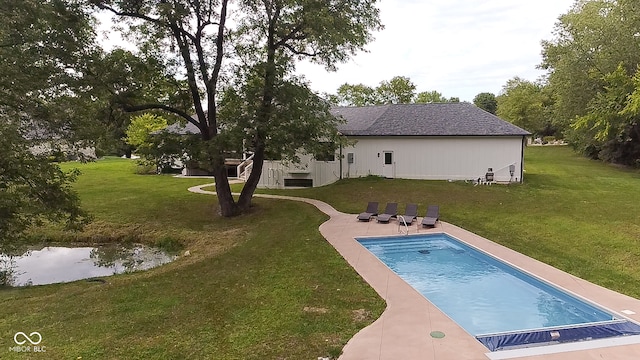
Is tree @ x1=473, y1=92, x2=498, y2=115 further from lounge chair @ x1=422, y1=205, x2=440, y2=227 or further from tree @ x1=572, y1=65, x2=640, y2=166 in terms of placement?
lounge chair @ x1=422, y1=205, x2=440, y2=227

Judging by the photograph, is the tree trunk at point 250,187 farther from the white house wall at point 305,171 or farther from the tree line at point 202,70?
the white house wall at point 305,171

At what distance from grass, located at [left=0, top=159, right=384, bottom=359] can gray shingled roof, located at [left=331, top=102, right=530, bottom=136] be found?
12.5 meters

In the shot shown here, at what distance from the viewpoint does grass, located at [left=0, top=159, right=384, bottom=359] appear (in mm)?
6957

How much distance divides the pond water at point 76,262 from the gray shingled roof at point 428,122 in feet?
50.7

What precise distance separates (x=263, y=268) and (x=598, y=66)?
113ft

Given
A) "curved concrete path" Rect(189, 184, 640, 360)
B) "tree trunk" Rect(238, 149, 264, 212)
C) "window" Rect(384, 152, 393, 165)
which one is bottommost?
"curved concrete path" Rect(189, 184, 640, 360)

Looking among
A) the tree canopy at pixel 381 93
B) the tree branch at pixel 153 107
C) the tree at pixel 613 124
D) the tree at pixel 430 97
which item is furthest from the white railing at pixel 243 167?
the tree at pixel 430 97

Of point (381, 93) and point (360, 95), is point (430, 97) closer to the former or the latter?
point (381, 93)

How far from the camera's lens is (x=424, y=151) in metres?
25.9

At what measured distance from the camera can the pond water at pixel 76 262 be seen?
13.7 m

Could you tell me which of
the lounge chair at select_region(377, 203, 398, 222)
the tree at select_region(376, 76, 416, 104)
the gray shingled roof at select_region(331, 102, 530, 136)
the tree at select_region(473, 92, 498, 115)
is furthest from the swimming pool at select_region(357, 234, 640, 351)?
the tree at select_region(473, 92, 498, 115)

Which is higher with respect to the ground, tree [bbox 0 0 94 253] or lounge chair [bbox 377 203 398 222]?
tree [bbox 0 0 94 253]

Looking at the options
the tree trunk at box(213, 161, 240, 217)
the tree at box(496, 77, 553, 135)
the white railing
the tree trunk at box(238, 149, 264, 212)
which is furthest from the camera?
the tree at box(496, 77, 553, 135)

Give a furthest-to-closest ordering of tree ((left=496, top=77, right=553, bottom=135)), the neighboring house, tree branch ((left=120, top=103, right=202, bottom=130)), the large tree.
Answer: tree ((left=496, top=77, right=553, bottom=135))
the large tree
tree branch ((left=120, top=103, right=202, bottom=130))
the neighboring house
